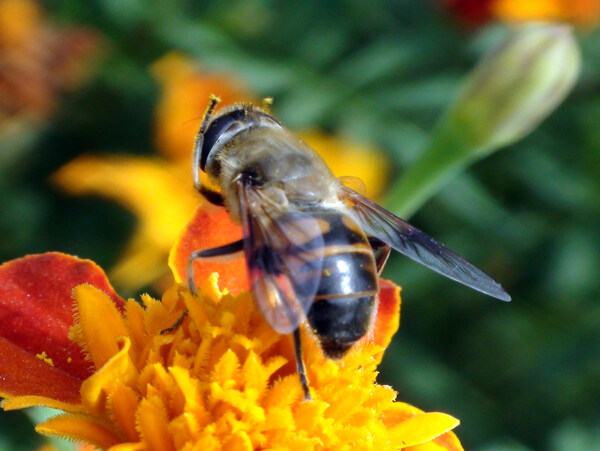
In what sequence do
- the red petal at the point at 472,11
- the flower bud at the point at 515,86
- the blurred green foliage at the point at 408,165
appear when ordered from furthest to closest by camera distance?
the red petal at the point at 472,11 → the blurred green foliage at the point at 408,165 → the flower bud at the point at 515,86

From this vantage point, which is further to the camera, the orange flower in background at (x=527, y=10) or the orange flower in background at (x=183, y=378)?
the orange flower in background at (x=527, y=10)

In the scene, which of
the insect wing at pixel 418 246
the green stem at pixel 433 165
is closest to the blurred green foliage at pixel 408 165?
the green stem at pixel 433 165

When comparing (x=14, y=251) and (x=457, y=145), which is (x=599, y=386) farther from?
(x=14, y=251)

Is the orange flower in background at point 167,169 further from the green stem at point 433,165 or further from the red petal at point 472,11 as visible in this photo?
the green stem at point 433,165

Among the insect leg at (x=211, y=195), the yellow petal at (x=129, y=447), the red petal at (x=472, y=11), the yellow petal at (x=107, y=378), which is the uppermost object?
the red petal at (x=472, y=11)

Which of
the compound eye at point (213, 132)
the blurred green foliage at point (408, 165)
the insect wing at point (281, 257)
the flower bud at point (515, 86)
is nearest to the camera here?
the insect wing at point (281, 257)

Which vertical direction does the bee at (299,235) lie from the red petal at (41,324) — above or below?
above

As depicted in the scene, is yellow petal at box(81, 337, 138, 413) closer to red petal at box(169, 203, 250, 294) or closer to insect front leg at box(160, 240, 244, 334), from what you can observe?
insect front leg at box(160, 240, 244, 334)
